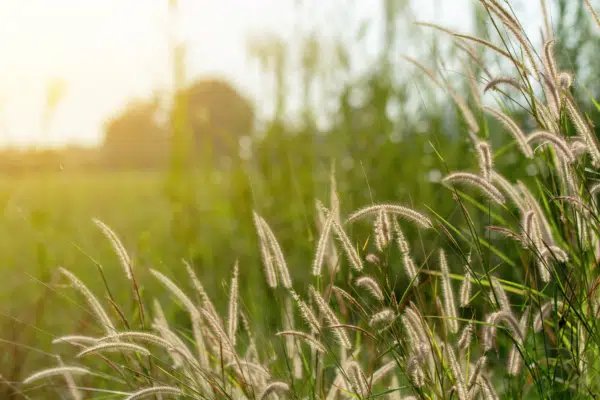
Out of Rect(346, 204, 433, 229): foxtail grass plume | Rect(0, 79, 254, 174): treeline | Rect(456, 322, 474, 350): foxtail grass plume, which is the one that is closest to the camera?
Rect(346, 204, 433, 229): foxtail grass plume

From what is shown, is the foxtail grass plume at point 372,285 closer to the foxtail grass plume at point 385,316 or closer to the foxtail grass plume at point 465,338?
the foxtail grass plume at point 385,316

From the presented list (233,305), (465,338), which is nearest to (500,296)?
(465,338)

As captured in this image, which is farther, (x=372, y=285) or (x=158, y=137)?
(x=158, y=137)

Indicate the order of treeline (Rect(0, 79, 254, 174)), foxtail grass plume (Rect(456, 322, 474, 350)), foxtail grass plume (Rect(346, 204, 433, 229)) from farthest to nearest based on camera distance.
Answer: treeline (Rect(0, 79, 254, 174)) → foxtail grass plume (Rect(456, 322, 474, 350)) → foxtail grass plume (Rect(346, 204, 433, 229))

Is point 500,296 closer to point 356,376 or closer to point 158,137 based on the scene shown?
point 356,376

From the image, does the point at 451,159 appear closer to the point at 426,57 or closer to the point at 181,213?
the point at 426,57

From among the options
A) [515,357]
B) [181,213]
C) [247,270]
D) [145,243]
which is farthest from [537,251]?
[181,213]

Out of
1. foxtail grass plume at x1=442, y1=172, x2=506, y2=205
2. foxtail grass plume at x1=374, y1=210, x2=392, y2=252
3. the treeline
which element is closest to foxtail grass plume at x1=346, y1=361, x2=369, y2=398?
foxtail grass plume at x1=374, y1=210, x2=392, y2=252

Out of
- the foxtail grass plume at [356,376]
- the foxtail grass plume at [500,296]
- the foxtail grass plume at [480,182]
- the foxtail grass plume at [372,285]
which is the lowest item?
the foxtail grass plume at [356,376]

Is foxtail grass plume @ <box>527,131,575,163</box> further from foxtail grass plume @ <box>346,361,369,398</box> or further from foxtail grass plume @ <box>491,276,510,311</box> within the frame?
foxtail grass plume @ <box>346,361,369,398</box>

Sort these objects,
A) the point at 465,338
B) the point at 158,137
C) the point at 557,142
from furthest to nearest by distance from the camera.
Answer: the point at 158,137, the point at 465,338, the point at 557,142

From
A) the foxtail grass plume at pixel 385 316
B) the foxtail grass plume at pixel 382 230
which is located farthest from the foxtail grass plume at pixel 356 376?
the foxtail grass plume at pixel 382 230

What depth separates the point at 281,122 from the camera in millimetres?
3123

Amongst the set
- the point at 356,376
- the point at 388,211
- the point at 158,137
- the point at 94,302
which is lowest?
the point at 356,376
